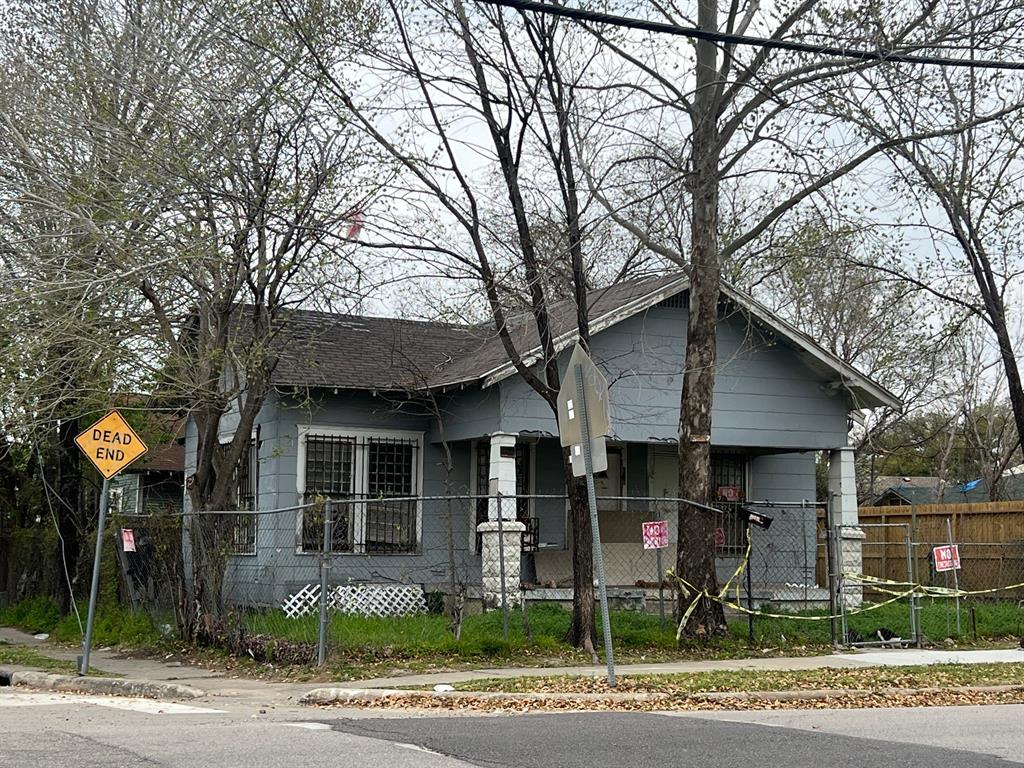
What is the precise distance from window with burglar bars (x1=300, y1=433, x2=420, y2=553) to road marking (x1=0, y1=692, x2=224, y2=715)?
6.70 metres

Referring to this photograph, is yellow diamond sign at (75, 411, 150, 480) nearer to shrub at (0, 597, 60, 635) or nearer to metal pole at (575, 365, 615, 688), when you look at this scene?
metal pole at (575, 365, 615, 688)

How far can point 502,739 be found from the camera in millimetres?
8938

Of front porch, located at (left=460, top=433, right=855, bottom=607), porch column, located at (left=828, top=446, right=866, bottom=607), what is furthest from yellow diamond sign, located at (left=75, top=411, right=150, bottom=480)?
porch column, located at (left=828, top=446, right=866, bottom=607)

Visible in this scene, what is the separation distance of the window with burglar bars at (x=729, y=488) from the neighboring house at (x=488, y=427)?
8 centimetres

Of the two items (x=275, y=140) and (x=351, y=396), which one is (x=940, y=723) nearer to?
(x=275, y=140)

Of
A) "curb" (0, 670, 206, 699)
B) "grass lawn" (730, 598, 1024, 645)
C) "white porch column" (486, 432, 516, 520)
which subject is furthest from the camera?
"white porch column" (486, 432, 516, 520)

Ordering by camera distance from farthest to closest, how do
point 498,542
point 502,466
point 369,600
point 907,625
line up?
point 502,466, point 907,625, point 369,600, point 498,542

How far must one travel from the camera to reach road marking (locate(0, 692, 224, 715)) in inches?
444

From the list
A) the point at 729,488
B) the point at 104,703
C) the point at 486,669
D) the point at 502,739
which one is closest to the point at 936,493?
the point at 729,488

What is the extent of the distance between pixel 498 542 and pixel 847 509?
7923 mm

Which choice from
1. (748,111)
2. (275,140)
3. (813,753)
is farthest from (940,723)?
(275,140)

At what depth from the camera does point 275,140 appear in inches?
625

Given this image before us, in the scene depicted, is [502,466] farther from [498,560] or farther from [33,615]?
[33,615]

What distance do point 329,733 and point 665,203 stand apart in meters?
8.63
